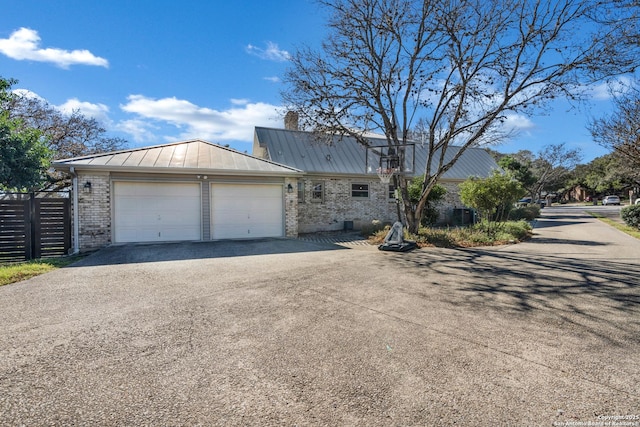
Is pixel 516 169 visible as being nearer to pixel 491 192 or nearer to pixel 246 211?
pixel 491 192

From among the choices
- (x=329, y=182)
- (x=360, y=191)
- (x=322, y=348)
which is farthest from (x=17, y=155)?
(x=360, y=191)

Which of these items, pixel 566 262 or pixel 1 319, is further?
pixel 566 262

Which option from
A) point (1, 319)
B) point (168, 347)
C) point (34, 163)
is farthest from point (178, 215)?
point (168, 347)

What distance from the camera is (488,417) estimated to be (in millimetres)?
2312

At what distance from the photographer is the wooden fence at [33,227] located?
9445mm

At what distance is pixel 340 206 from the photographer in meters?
16.4

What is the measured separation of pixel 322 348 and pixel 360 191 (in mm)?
13902

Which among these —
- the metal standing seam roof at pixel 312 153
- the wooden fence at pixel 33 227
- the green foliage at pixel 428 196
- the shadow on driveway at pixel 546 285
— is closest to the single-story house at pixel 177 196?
the wooden fence at pixel 33 227

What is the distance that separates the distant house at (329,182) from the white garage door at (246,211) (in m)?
2.60

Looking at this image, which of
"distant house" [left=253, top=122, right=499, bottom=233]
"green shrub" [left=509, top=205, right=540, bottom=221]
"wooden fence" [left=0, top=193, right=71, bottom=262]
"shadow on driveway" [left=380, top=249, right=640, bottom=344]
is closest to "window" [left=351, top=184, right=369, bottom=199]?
"distant house" [left=253, top=122, right=499, bottom=233]

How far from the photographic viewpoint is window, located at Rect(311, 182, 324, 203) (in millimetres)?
15930

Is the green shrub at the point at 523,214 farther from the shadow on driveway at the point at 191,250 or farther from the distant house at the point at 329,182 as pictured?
the shadow on driveway at the point at 191,250

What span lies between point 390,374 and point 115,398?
7.15ft

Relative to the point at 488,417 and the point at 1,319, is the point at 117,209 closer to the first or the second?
the point at 1,319
